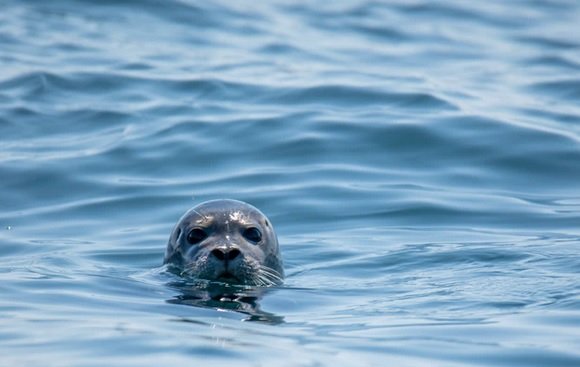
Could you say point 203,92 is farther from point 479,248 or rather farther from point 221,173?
point 479,248

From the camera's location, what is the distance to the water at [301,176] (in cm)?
682

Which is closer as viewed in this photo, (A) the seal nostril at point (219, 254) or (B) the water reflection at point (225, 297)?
(B) the water reflection at point (225, 297)

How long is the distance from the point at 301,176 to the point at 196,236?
388cm

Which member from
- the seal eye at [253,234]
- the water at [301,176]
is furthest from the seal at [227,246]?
the water at [301,176]

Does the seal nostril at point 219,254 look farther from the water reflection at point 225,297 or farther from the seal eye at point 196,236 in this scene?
the seal eye at point 196,236

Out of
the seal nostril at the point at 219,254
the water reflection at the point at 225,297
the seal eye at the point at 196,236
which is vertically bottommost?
the water reflection at the point at 225,297

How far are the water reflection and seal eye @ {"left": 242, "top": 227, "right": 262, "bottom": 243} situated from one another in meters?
0.64

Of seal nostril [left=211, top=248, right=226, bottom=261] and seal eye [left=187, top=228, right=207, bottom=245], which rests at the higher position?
seal eye [left=187, top=228, right=207, bottom=245]

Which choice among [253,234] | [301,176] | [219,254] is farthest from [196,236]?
[301,176]

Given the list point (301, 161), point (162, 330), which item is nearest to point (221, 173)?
point (301, 161)

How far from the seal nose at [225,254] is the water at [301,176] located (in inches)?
13.8

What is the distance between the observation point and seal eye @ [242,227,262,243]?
889cm

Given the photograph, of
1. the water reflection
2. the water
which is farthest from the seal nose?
the water

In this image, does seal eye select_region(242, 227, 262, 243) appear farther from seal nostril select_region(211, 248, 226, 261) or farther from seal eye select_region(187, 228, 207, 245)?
seal nostril select_region(211, 248, 226, 261)
